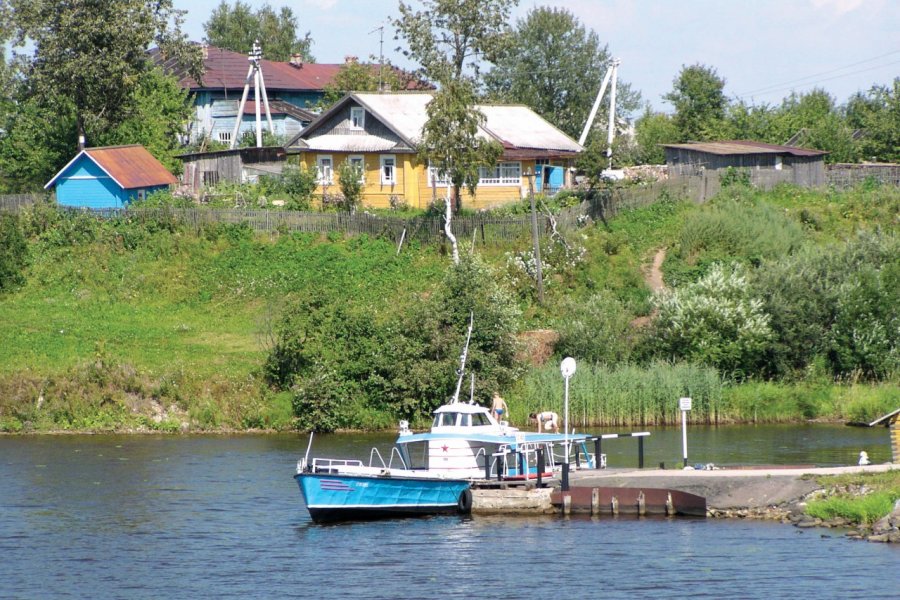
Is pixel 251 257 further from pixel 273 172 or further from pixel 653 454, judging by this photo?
pixel 653 454

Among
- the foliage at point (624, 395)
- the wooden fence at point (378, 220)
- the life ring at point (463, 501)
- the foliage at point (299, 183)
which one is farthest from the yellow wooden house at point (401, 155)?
the life ring at point (463, 501)

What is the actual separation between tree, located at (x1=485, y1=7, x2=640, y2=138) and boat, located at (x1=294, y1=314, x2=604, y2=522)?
6301 centimetres

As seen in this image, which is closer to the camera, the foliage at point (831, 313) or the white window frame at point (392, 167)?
the foliage at point (831, 313)

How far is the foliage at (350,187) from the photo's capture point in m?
69.1

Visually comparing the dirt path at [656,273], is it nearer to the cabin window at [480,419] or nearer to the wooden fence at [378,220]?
the wooden fence at [378,220]

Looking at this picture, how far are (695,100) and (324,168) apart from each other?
3523 centimetres

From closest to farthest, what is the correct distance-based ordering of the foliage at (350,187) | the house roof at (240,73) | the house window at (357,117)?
the foliage at (350,187)
the house window at (357,117)
the house roof at (240,73)

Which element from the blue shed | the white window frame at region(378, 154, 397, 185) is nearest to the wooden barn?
the white window frame at region(378, 154, 397, 185)

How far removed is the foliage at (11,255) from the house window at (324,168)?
52.6ft

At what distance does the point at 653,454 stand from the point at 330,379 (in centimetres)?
1369

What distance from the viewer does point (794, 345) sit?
56.5 m

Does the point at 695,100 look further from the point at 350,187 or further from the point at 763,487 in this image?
the point at 763,487

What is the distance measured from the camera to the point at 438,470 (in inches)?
1563

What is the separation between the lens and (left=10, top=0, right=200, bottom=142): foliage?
73.4 metres
